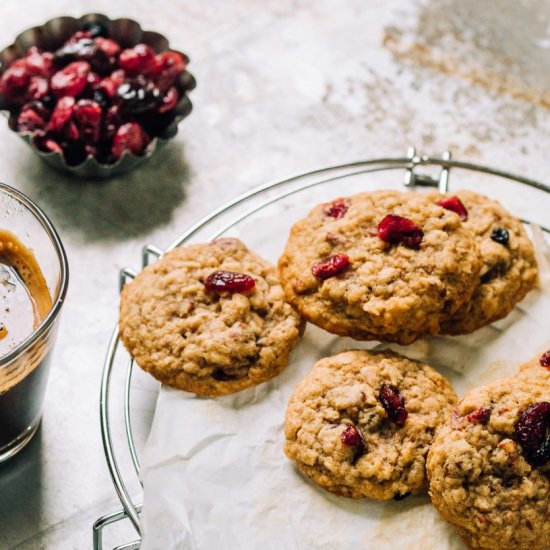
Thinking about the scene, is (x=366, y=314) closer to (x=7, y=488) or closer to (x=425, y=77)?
(x=7, y=488)

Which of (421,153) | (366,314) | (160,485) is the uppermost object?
(366,314)

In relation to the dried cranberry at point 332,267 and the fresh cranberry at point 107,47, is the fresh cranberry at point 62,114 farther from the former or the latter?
the dried cranberry at point 332,267

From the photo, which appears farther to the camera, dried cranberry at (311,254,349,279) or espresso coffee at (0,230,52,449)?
dried cranberry at (311,254,349,279)

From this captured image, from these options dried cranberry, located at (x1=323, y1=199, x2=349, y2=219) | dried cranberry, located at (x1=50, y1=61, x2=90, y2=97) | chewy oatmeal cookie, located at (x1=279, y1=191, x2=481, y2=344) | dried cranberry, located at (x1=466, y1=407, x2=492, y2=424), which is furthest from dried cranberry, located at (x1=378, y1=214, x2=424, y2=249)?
dried cranberry, located at (x1=50, y1=61, x2=90, y2=97)

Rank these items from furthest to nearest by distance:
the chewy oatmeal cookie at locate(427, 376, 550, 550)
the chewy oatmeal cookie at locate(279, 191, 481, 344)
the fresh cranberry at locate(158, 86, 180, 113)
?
the fresh cranberry at locate(158, 86, 180, 113)
the chewy oatmeal cookie at locate(279, 191, 481, 344)
the chewy oatmeal cookie at locate(427, 376, 550, 550)

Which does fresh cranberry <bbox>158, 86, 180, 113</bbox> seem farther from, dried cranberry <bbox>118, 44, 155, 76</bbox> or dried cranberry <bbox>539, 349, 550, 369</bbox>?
dried cranberry <bbox>539, 349, 550, 369</bbox>

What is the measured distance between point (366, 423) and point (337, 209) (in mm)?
498

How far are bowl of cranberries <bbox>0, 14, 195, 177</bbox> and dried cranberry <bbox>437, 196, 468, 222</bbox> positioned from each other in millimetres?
858

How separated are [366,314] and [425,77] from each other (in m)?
1.28

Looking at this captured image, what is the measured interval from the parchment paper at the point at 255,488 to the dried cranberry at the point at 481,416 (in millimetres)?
194

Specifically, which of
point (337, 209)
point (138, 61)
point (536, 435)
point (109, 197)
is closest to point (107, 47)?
point (138, 61)

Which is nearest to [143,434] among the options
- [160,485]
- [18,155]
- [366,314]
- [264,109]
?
[160,485]

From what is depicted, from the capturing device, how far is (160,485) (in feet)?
5.14

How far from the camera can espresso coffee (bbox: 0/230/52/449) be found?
5.11ft
